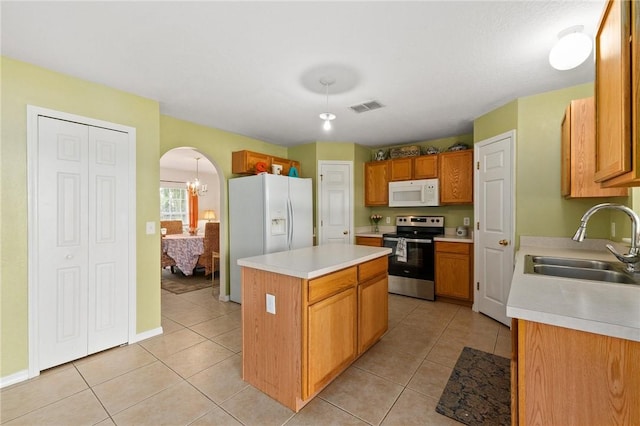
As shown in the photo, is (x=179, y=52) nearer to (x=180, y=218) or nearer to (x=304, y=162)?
(x=304, y=162)

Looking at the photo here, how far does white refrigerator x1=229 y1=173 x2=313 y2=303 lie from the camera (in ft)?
11.8

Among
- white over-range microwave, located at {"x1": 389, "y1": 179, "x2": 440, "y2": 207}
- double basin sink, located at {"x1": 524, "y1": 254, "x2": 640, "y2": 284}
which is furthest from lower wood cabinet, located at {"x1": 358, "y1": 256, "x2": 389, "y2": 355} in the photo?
white over-range microwave, located at {"x1": 389, "y1": 179, "x2": 440, "y2": 207}

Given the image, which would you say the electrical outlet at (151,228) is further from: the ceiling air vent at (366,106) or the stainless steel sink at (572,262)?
the stainless steel sink at (572,262)

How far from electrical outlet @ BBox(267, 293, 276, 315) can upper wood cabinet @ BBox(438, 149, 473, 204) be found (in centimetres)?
320

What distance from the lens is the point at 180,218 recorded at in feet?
27.0

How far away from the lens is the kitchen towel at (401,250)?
409cm

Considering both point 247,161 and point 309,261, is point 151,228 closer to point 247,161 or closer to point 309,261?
point 247,161

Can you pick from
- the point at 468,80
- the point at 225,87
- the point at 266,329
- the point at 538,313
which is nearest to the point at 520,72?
the point at 468,80

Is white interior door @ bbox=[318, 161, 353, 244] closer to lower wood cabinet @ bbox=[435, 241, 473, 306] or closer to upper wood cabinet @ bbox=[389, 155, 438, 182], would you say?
upper wood cabinet @ bbox=[389, 155, 438, 182]

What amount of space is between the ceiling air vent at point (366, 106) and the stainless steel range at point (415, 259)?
198 centimetres

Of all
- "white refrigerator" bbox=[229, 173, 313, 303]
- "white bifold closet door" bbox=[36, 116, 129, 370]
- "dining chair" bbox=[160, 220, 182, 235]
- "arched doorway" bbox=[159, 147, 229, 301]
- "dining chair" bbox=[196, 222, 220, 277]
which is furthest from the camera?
"arched doorway" bbox=[159, 147, 229, 301]

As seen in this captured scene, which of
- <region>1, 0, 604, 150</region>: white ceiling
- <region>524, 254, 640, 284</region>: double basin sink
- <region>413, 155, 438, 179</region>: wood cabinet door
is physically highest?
<region>1, 0, 604, 150</region>: white ceiling

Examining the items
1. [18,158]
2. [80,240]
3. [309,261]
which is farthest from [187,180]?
[309,261]

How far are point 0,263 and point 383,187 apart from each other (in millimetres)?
4442
